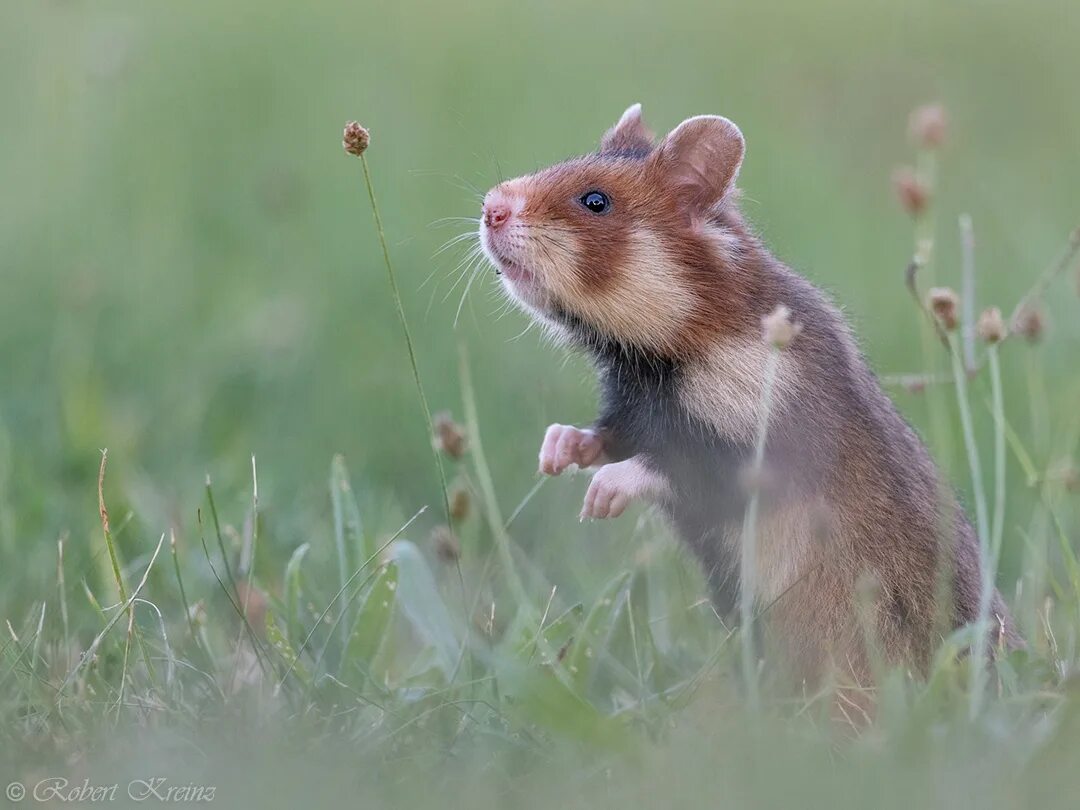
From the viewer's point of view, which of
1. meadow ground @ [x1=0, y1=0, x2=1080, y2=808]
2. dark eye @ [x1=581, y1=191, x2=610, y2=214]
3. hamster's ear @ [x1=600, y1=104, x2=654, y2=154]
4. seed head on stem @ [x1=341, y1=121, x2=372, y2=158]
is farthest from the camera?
hamster's ear @ [x1=600, y1=104, x2=654, y2=154]

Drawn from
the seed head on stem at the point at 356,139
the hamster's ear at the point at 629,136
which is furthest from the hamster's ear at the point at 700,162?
the seed head on stem at the point at 356,139

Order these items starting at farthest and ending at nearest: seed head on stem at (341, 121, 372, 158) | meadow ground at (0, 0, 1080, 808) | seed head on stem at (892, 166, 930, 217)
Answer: seed head on stem at (892, 166, 930, 217) < seed head on stem at (341, 121, 372, 158) < meadow ground at (0, 0, 1080, 808)

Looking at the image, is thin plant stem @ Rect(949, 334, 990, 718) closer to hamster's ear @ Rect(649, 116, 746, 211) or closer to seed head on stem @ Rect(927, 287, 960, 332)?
seed head on stem @ Rect(927, 287, 960, 332)

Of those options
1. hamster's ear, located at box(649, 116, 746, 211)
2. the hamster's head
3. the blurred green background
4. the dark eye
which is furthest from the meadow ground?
hamster's ear, located at box(649, 116, 746, 211)

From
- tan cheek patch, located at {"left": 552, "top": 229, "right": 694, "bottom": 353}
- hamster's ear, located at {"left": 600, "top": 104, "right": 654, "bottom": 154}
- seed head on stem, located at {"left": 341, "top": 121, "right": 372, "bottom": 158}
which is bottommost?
tan cheek patch, located at {"left": 552, "top": 229, "right": 694, "bottom": 353}

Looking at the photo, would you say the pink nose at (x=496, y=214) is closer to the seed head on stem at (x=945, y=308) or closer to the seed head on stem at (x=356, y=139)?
the seed head on stem at (x=356, y=139)

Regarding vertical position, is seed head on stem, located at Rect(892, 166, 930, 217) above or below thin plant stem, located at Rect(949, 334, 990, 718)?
above

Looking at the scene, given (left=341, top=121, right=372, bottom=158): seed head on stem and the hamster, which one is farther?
the hamster
